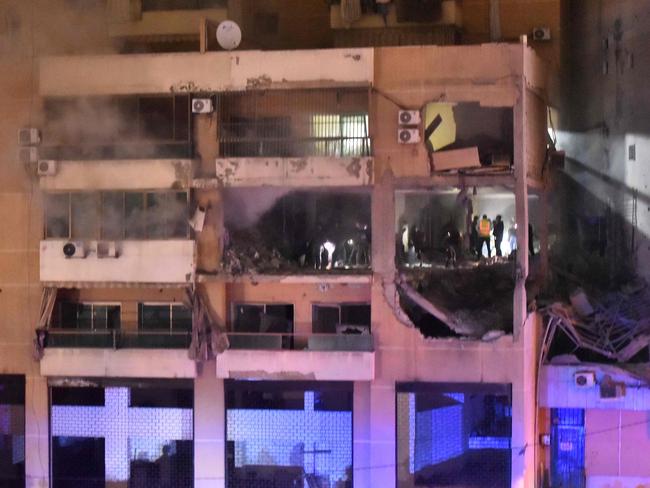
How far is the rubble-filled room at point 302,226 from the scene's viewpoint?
1608 centimetres

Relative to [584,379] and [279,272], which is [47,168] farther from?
[584,379]

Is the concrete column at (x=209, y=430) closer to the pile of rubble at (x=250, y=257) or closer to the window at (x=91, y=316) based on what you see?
the pile of rubble at (x=250, y=257)

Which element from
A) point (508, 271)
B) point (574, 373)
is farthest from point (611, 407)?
point (508, 271)

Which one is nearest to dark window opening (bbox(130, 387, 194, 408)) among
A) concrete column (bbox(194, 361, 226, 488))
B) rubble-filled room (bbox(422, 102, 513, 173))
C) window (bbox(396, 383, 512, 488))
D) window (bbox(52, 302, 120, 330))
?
concrete column (bbox(194, 361, 226, 488))

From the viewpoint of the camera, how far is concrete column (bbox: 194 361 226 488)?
15.8 m

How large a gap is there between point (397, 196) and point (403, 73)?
9.42 ft

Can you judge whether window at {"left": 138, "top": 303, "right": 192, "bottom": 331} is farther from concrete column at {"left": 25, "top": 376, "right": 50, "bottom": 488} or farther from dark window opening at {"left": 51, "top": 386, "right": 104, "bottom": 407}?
concrete column at {"left": 25, "top": 376, "right": 50, "bottom": 488}

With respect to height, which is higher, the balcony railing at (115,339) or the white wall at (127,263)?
the white wall at (127,263)

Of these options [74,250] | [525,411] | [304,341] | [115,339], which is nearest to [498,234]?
[525,411]

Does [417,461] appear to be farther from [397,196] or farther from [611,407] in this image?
[397,196]

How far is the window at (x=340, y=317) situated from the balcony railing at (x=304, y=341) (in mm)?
419

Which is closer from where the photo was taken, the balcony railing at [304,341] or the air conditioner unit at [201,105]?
the balcony railing at [304,341]

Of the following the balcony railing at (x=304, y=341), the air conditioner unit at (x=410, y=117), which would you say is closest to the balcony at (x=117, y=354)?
the balcony railing at (x=304, y=341)

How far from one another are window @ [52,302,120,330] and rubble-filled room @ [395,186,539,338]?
19.4 ft
